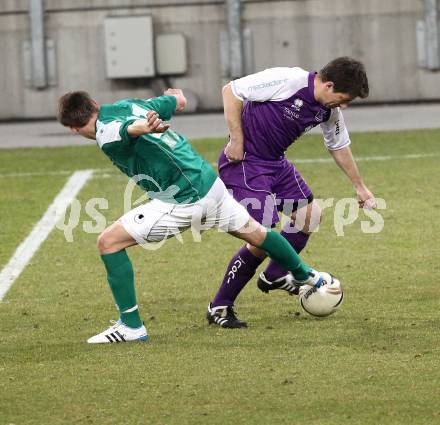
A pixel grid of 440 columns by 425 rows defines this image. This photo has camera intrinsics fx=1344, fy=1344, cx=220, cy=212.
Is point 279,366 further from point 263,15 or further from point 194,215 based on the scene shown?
point 263,15

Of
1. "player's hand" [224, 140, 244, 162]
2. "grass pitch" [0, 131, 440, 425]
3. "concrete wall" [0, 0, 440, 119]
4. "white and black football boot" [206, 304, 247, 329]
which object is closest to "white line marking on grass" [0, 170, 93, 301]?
"grass pitch" [0, 131, 440, 425]

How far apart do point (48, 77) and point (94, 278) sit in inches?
545

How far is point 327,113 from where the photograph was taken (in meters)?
8.40

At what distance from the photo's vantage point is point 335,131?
28.1 feet

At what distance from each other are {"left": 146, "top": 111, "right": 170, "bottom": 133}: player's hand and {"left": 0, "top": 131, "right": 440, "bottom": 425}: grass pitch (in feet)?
4.13

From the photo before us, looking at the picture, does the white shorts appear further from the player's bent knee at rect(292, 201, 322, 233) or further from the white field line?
the white field line

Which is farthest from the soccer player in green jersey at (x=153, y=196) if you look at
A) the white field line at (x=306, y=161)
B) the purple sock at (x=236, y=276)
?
the white field line at (x=306, y=161)

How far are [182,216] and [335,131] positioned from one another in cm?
133

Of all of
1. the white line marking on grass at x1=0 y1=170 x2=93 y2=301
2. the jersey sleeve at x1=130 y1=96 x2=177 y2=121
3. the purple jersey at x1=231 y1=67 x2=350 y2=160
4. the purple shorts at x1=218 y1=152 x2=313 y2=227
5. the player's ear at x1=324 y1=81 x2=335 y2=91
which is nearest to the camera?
the jersey sleeve at x1=130 y1=96 x2=177 y2=121

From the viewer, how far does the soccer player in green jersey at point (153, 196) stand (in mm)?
7562

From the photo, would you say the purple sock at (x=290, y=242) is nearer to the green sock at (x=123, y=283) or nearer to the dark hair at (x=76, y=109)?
the green sock at (x=123, y=283)

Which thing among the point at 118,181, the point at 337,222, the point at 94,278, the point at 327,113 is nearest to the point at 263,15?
the point at 118,181

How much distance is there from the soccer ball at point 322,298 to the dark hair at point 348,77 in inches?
48.3

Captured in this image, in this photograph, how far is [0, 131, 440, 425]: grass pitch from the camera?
6273mm
